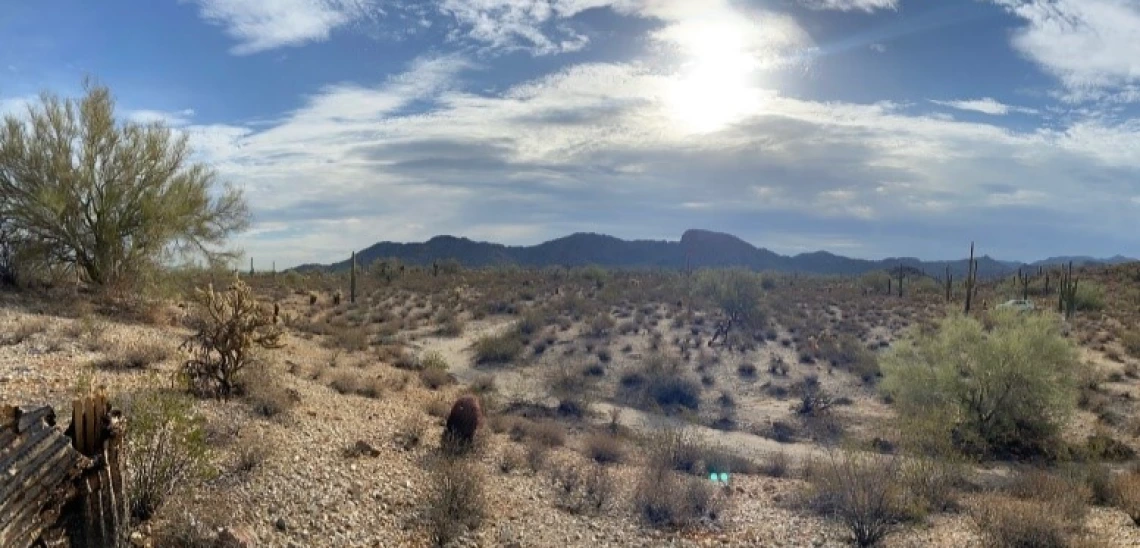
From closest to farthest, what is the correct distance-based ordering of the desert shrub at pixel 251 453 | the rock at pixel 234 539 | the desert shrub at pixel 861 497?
the rock at pixel 234 539 → the desert shrub at pixel 251 453 → the desert shrub at pixel 861 497

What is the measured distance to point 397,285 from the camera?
44938 millimetres

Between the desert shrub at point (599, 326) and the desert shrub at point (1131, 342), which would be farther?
the desert shrub at point (599, 326)

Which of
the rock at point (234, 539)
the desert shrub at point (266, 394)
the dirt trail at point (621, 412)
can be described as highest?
the desert shrub at point (266, 394)

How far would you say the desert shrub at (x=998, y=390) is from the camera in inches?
644

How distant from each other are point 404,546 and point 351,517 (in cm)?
77

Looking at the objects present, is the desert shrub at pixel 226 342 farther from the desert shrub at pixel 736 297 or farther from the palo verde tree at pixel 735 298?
the desert shrub at pixel 736 297

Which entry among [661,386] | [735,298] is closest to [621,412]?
[661,386]

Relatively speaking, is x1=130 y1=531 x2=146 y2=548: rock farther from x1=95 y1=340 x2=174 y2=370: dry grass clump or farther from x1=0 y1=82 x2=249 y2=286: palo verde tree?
x1=0 y1=82 x2=249 y2=286: palo verde tree

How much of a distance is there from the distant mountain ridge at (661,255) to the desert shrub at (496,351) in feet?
324

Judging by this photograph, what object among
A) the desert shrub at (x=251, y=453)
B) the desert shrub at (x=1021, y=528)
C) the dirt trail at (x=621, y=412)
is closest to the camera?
the desert shrub at (x=1021, y=528)

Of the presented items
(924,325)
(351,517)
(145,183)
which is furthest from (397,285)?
(351,517)

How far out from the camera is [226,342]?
13.8 meters

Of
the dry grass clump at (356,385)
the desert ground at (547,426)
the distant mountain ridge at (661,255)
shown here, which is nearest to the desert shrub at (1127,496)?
the desert ground at (547,426)

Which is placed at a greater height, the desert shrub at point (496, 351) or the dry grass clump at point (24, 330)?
the dry grass clump at point (24, 330)
